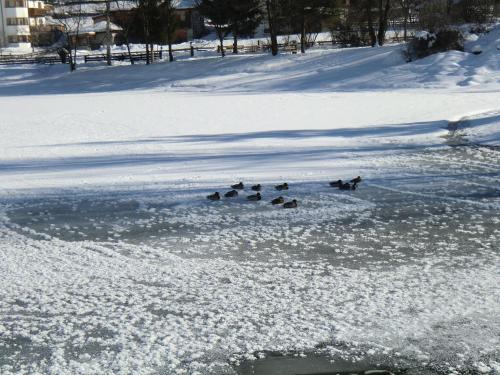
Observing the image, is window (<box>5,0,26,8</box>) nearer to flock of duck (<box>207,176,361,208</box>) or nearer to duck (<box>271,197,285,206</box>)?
flock of duck (<box>207,176,361,208</box>)

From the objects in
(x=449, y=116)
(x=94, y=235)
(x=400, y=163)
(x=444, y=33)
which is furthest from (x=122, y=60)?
(x=94, y=235)

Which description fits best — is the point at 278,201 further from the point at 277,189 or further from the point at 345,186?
the point at 345,186

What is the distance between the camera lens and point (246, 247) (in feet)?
26.7

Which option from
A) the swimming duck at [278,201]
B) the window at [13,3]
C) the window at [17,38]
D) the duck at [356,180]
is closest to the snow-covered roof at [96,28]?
the window at [17,38]

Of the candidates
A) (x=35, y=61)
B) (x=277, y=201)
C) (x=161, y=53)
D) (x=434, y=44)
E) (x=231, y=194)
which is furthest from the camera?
(x=35, y=61)

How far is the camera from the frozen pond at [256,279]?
17.9ft

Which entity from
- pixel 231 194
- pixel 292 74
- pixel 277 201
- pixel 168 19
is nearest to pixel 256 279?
pixel 277 201

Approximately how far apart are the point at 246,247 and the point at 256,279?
1.12 m

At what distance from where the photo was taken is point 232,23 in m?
50.1

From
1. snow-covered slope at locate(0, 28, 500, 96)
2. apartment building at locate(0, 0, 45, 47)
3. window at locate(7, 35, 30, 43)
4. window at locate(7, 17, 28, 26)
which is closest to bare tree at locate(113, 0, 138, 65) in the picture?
snow-covered slope at locate(0, 28, 500, 96)

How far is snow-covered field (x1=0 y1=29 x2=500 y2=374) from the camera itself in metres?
5.55

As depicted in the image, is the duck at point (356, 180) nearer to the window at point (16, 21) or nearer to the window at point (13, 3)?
the window at point (16, 21)

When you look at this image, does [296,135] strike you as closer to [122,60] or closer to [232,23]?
[232,23]

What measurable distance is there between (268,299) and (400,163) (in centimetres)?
744
